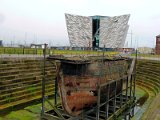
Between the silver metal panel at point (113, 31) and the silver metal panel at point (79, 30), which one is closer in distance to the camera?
the silver metal panel at point (113, 31)

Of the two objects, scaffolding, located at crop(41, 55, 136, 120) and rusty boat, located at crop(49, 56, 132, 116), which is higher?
rusty boat, located at crop(49, 56, 132, 116)

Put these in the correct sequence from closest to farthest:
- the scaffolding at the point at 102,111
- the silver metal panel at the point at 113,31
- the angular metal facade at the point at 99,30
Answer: the scaffolding at the point at 102,111 < the silver metal panel at the point at 113,31 < the angular metal facade at the point at 99,30

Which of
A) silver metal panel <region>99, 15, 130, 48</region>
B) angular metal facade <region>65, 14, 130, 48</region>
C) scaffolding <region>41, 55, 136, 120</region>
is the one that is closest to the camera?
scaffolding <region>41, 55, 136, 120</region>

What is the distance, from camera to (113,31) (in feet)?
285

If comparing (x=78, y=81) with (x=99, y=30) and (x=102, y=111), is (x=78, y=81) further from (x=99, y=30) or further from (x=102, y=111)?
(x=99, y=30)

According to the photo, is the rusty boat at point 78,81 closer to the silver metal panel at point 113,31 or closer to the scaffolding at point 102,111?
the scaffolding at point 102,111


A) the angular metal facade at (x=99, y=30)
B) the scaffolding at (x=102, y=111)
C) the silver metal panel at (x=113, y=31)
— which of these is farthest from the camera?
the angular metal facade at (x=99, y=30)

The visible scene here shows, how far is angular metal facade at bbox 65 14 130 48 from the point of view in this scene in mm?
85250

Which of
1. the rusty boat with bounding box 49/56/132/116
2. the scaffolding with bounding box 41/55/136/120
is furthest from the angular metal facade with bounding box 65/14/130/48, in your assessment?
the rusty boat with bounding box 49/56/132/116

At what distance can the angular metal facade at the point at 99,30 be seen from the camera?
85250 millimetres

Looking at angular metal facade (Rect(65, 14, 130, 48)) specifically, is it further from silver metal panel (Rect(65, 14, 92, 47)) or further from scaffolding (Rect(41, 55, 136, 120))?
scaffolding (Rect(41, 55, 136, 120))

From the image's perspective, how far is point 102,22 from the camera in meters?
88.1

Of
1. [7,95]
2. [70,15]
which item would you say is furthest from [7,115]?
[70,15]

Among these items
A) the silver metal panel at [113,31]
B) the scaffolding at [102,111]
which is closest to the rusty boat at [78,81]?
the scaffolding at [102,111]
